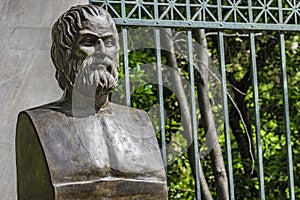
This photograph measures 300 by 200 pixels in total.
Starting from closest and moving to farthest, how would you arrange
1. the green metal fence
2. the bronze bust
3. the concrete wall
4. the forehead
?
the bronze bust, the forehead, the concrete wall, the green metal fence

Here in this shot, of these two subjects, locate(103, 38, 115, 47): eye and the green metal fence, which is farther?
the green metal fence

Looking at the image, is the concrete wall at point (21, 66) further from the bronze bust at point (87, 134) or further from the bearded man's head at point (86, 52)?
the bearded man's head at point (86, 52)

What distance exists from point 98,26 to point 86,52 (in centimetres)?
14

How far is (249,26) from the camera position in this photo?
17.9 feet

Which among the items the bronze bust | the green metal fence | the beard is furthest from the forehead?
the green metal fence

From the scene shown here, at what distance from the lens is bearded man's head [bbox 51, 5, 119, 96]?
4.18 metres

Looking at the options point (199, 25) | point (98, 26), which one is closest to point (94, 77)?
point (98, 26)

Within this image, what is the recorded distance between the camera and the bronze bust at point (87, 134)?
13.5 ft

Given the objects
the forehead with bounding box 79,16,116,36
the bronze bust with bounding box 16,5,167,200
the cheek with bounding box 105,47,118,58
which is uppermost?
the forehead with bounding box 79,16,116,36

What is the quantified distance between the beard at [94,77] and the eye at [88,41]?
0.24ft

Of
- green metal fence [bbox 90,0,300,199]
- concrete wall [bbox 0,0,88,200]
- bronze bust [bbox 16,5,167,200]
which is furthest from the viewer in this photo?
green metal fence [bbox 90,0,300,199]

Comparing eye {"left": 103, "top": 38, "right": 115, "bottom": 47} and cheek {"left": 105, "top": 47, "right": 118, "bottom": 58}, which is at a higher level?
eye {"left": 103, "top": 38, "right": 115, "bottom": 47}

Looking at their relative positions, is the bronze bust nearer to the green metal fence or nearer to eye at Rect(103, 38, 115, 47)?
eye at Rect(103, 38, 115, 47)

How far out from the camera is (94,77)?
417 cm
